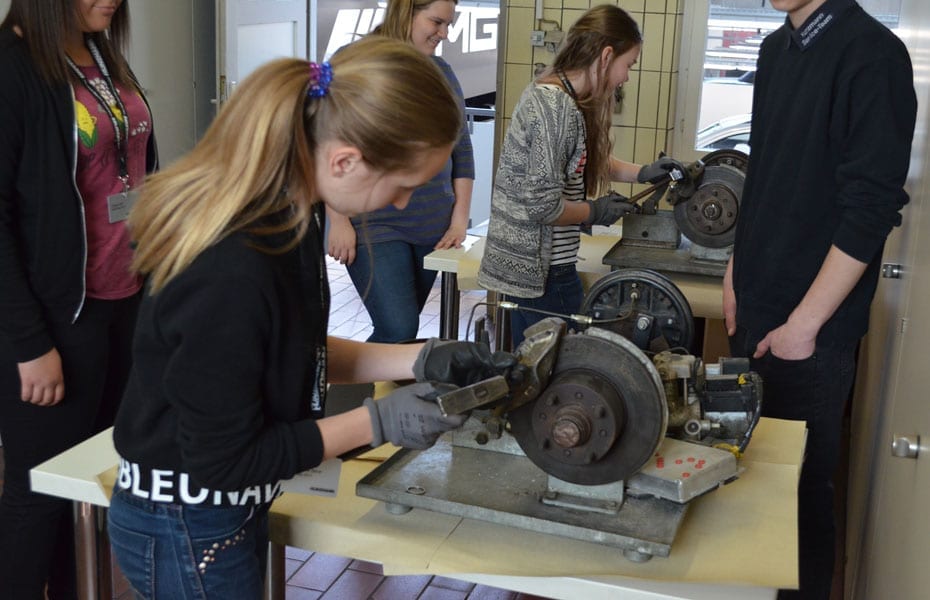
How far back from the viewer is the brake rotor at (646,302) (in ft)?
6.41

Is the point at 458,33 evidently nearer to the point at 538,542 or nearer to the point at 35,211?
the point at 35,211

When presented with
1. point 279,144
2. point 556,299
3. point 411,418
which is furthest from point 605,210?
point 279,144

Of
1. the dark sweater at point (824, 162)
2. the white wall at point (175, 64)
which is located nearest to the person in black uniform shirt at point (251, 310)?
the dark sweater at point (824, 162)

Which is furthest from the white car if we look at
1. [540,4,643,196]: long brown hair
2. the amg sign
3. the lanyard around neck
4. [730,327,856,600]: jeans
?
the lanyard around neck

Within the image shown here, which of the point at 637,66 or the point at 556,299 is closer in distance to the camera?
the point at 556,299

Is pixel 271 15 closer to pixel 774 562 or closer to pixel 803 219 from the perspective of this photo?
pixel 803 219

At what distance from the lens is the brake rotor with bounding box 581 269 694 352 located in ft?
6.41

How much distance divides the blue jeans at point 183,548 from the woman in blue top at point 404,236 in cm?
146

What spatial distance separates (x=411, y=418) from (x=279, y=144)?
0.39 metres

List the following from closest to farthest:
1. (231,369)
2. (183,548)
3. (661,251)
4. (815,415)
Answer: (231,369)
(183,548)
(815,415)
(661,251)

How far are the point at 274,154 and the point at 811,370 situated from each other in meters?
A: 1.19

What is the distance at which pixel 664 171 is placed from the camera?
2887mm

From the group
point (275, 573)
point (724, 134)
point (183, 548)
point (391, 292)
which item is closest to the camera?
point (183, 548)

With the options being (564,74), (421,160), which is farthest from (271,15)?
(421,160)
